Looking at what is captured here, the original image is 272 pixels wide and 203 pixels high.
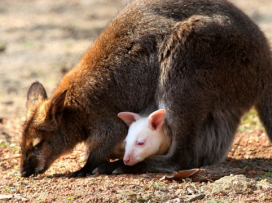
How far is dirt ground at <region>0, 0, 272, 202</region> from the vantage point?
3598mm

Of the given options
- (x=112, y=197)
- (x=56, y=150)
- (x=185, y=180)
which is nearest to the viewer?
(x=112, y=197)

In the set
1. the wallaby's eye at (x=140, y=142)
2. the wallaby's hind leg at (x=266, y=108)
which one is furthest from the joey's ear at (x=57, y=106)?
the wallaby's hind leg at (x=266, y=108)

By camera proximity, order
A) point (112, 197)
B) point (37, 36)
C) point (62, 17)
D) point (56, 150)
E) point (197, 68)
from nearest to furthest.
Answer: point (112, 197) < point (197, 68) < point (56, 150) < point (37, 36) < point (62, 17)

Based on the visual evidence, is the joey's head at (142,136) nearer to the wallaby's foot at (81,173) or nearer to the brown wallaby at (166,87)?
the brown wallaby at (166,87)

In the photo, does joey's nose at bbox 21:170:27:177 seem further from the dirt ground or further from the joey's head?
the joey's head

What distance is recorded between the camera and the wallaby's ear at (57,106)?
4369mm

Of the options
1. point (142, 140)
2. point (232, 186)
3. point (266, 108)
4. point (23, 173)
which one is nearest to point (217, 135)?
point (266, 108)

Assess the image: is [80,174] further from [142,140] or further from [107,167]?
[142,140]

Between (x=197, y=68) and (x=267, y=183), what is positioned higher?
(x=197, y=68)

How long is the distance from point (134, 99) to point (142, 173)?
863mm

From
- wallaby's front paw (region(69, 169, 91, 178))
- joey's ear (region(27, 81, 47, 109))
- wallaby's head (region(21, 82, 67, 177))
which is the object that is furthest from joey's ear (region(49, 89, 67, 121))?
wallaby's front paw (region(69, 169, 91, 178))

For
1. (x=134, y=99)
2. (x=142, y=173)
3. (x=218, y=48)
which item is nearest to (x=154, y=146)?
(x=142, y=173)

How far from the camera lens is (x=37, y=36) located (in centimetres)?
1092

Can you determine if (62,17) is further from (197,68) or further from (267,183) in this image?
(267,183)
